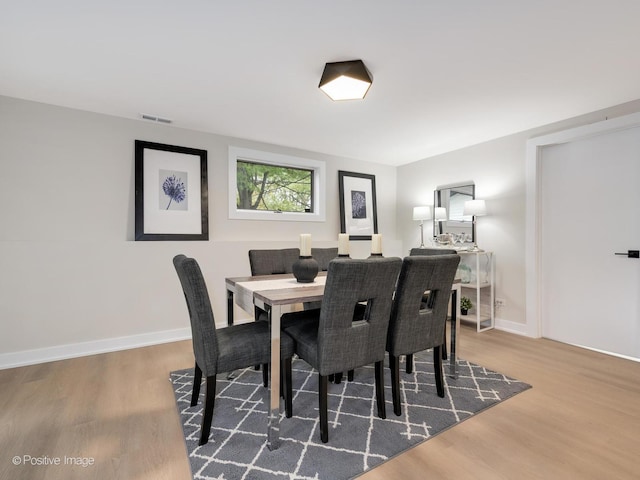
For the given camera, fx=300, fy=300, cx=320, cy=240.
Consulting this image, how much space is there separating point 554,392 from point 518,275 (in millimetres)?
1552

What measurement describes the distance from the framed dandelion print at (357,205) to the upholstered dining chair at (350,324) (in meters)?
2.70

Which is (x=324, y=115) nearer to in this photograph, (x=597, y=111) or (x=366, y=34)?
(x=366, y=34)

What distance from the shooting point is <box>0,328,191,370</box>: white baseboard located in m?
2.50

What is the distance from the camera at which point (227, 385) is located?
2.17 metres

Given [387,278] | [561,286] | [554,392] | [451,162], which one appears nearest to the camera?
[387,278]

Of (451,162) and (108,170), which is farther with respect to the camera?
(451,162)

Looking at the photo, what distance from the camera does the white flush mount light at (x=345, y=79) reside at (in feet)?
6.55

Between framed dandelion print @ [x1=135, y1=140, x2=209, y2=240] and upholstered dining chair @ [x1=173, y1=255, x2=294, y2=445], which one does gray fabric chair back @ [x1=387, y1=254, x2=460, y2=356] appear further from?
framed dandelion print @ [x1=135, y1=140, x2=209, y2=240]

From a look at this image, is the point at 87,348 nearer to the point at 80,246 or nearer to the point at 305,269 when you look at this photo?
the point at 80,246

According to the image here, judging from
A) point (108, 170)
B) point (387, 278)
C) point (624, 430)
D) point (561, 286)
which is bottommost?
point (624, 430)

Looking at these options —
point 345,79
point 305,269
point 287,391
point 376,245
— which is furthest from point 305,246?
point 345,79

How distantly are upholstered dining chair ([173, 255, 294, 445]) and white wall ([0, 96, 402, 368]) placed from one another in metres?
1.57

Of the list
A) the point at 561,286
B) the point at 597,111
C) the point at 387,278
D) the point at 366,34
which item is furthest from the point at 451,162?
the point at 387,278

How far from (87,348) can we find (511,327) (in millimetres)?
4341
